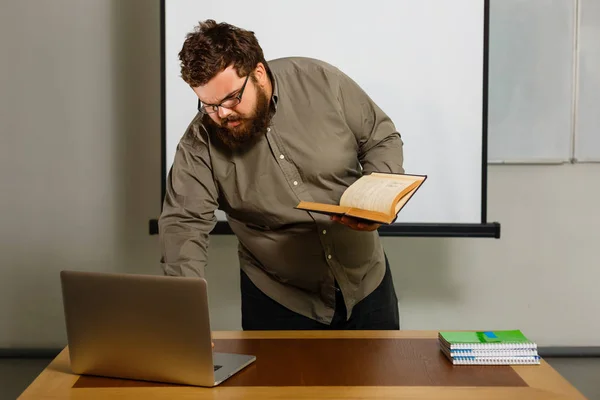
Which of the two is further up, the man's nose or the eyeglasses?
the eyeglasses

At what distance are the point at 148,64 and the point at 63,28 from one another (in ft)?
1.25

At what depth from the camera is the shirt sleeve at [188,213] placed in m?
1.61

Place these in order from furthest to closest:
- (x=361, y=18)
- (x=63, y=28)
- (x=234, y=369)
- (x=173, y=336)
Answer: (x=63, y=28)
(x=361, y=18)
(x=234, y=369)
(x=173, y=336)

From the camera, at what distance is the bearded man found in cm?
170

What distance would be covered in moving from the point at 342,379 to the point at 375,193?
0.43 m

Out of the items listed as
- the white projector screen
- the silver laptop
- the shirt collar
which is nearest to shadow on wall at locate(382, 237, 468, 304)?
the white projector screen

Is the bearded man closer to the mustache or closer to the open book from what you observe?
the mustache

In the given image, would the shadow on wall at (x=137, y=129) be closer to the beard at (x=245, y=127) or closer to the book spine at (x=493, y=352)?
the beard at (x=245, y=127)

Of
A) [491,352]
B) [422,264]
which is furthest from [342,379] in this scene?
[422,264]

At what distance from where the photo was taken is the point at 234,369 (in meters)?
1.39

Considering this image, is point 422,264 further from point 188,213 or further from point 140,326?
point 140,326

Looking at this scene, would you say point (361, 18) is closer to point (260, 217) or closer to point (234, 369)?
point (260, 217)

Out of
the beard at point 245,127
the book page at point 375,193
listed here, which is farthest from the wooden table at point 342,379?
the beard at point 245,127

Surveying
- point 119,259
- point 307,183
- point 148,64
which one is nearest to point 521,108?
point 307,183
